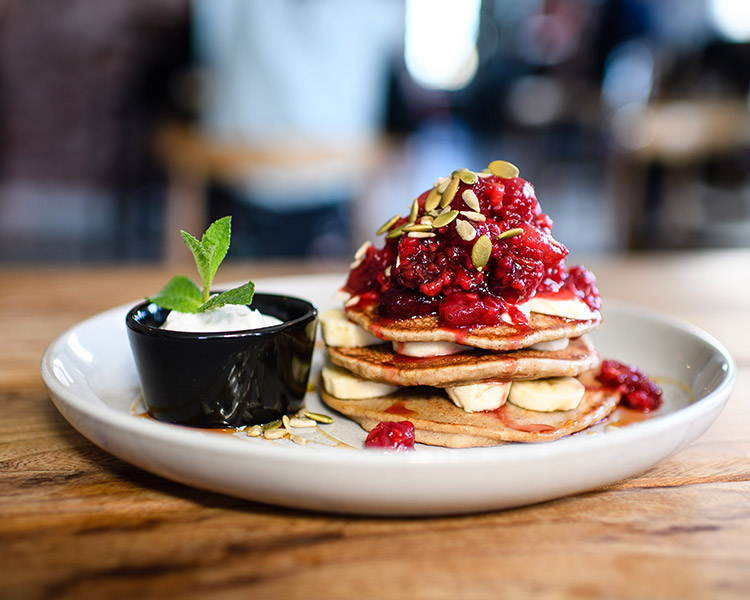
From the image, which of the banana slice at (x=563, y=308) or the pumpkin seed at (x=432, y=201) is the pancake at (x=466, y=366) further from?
the pumpkin seed at (x=432, y=201)

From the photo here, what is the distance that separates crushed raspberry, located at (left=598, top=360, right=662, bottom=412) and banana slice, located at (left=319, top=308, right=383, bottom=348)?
52cm

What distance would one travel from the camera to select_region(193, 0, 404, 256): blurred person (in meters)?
4.33

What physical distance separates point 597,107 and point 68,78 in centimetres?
534

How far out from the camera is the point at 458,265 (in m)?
1.37

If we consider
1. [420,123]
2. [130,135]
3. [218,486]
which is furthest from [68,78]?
[218,486]

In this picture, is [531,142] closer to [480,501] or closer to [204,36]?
[204,36]

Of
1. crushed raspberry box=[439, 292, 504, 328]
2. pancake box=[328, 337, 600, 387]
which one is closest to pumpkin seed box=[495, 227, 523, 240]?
crushed raspberry box=[439, 292, 504, 328]

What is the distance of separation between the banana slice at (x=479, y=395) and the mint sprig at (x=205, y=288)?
1.44ft

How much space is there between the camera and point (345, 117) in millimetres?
4672

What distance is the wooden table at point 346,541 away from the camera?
0.82 meters

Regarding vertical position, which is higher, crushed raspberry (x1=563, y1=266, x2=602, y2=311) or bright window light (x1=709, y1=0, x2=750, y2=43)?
bright window light (x1=709, y1=0, x2=750, y2=43)

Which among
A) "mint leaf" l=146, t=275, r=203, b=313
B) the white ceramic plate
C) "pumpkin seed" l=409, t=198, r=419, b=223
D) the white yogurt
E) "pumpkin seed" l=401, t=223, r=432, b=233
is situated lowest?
the white ceramic plate

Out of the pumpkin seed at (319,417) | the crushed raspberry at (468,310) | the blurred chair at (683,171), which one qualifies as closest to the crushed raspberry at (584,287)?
the crushed raspberry at (468,310)

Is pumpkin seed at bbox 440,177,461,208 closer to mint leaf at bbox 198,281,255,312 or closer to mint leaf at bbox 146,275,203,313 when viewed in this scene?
mint leaf at bbox 198,281,255,312
